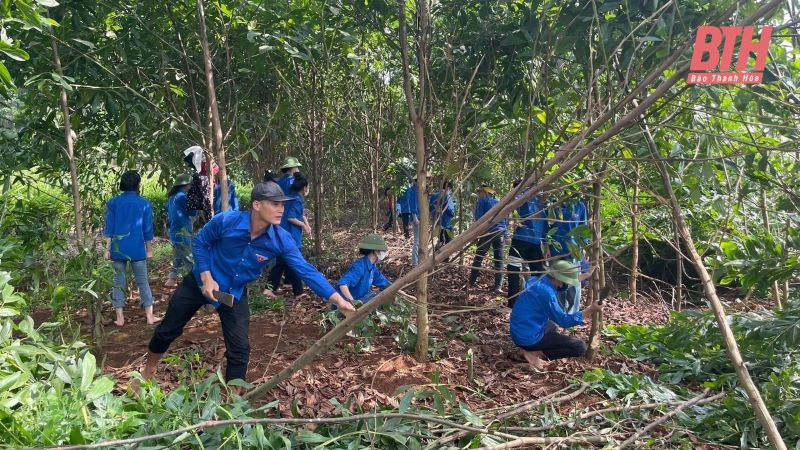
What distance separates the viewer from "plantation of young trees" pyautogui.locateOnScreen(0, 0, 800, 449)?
8.02ft

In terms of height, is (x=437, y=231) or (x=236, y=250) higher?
(x=437, y=231)

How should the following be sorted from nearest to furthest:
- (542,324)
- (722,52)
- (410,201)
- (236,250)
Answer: (722,52) → (236,250) → (542,324) → (410,201)

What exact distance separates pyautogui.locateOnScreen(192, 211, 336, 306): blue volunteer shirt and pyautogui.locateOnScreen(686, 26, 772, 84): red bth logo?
2196mm

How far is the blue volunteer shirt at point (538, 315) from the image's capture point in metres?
4.30

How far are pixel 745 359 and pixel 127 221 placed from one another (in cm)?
473

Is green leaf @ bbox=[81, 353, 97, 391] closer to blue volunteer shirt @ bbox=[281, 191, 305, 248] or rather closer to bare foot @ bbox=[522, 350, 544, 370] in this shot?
bare foot @ bbox=[522, 350, 544, 370]

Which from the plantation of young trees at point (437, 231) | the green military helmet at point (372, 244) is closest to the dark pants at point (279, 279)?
the plantation of young trees at point (437, 231)

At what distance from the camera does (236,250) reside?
335 cm

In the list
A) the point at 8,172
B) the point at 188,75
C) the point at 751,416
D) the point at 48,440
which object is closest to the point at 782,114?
the point at 751,416

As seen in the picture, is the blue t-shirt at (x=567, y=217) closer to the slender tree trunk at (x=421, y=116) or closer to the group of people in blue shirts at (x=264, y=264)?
the group of people in blue shirts at (x=264, y=264)

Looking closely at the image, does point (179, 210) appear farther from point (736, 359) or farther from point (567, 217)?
point (736, 359)

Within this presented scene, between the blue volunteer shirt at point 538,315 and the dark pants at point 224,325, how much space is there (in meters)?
2.11

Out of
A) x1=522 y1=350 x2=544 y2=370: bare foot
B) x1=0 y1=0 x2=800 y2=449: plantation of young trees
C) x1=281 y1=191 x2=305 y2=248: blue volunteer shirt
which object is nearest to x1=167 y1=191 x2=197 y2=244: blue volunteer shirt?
x1=0 y1=0 x2=800 y2=449: plantation of young trees

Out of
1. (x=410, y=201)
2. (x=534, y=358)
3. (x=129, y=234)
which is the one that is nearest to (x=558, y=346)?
(x=534, y=358)
